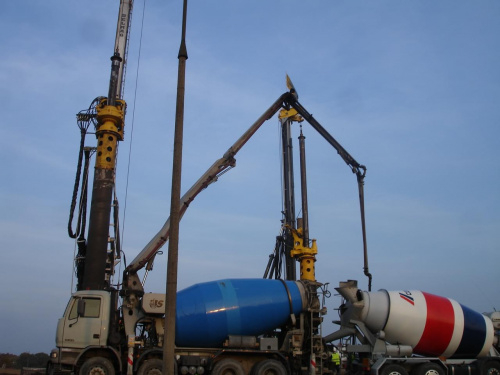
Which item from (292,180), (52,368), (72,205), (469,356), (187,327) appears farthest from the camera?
(292,180)

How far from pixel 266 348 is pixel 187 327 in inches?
116

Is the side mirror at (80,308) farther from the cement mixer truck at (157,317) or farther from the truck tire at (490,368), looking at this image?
the truck tire at (490,368)

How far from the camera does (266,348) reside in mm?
17141

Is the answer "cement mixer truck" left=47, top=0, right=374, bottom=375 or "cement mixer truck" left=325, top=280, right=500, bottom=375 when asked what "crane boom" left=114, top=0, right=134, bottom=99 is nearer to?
"cement mixer truck" left=47, top=0, right=374, bottom=375

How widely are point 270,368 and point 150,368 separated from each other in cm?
410

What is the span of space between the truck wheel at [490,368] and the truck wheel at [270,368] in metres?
8.15

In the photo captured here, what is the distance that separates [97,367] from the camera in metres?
15.3

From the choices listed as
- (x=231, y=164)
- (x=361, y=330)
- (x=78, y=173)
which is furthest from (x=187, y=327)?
(x=78, y=173)

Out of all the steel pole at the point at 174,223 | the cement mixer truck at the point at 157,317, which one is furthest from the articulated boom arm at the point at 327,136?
the steel pole at the point at 174,223

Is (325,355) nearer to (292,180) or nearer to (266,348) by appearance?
(266,348)

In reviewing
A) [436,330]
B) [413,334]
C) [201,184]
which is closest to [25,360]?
[201,184]

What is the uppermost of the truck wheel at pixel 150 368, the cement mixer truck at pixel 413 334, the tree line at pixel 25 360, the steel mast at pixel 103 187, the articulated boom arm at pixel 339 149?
the articulated boom arm at pixel 339 149

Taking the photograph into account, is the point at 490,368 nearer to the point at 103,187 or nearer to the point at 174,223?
the point at 174,223

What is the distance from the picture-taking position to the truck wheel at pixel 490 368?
18.8m
